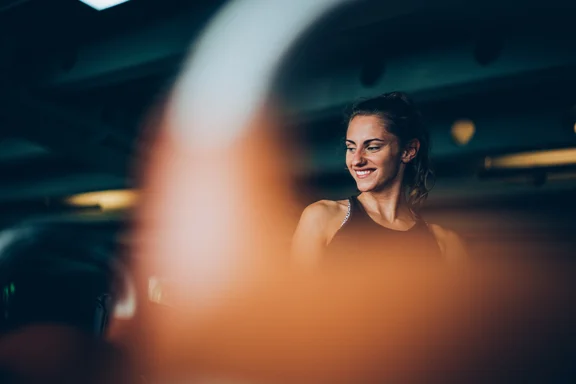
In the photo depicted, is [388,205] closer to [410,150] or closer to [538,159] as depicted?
[410,150]

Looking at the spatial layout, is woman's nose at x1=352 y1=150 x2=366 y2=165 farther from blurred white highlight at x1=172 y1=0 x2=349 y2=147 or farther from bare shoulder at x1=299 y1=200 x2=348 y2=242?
blurred white highlight at x1=172 y1=0 x2=349 y2=147

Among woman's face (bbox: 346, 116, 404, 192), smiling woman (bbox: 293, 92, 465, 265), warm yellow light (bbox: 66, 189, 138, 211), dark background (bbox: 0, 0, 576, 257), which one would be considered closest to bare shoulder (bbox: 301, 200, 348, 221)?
smiling woman (bbox: 293, 92, 465, 265)

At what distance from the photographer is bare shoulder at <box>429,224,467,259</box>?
1.57 m

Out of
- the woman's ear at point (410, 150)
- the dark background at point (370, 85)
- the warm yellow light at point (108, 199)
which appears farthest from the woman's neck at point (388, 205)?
the warm yellow light at point (108, 199)

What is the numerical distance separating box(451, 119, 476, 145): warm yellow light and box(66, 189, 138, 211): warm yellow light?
309 cm

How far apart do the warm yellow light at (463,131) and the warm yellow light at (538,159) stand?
318mm

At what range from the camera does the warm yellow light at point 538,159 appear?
299 centimetres

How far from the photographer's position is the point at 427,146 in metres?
1.66

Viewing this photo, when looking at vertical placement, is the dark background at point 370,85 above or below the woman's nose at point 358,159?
above

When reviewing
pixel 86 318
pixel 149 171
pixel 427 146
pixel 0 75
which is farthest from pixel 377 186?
pixel 149 171

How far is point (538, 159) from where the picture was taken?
3104mm

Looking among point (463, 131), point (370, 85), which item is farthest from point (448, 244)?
point (463, 131)

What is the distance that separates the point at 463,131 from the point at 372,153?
1830mm

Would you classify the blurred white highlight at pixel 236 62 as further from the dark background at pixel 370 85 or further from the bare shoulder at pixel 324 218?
the bare shoulder at pixel 324 218
